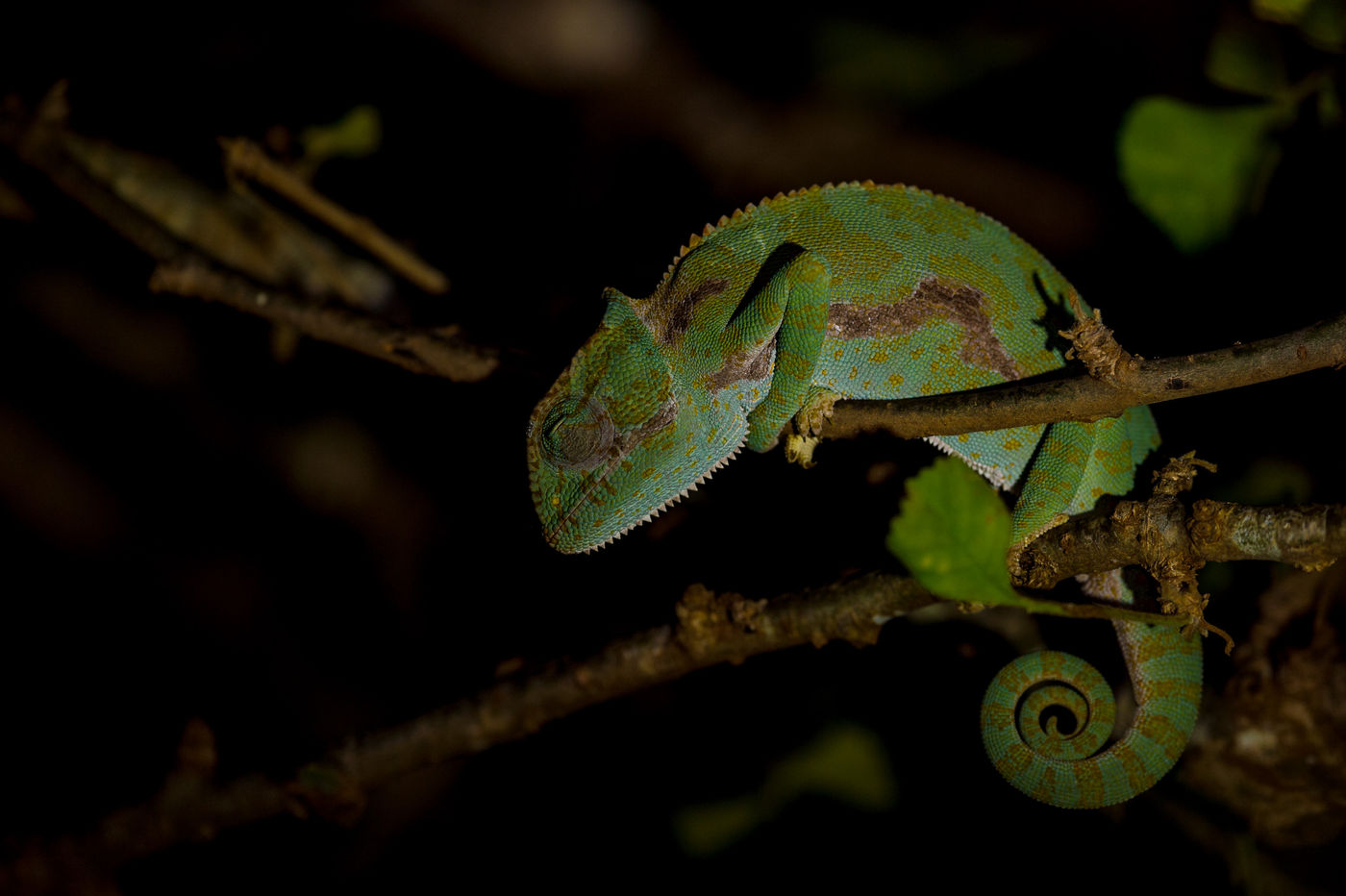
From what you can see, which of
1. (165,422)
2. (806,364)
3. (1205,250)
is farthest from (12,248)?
(1205,250)

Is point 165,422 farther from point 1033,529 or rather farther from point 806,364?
point 1033,529

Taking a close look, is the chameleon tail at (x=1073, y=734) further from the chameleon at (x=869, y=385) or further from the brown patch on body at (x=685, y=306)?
the brown patch on body at (x=685, y=306)

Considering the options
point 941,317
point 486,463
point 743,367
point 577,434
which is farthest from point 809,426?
point 486,463

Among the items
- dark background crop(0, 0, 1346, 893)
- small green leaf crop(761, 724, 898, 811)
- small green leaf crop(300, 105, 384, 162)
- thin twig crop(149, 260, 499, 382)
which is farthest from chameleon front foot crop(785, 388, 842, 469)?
small green leaf crop(300, 105, 384, 162)

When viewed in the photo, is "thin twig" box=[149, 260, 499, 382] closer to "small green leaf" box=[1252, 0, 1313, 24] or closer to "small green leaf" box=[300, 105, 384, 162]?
"small green leaf" box=[300, 105, 384, 162]

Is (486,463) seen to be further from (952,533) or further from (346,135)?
(952,533)
